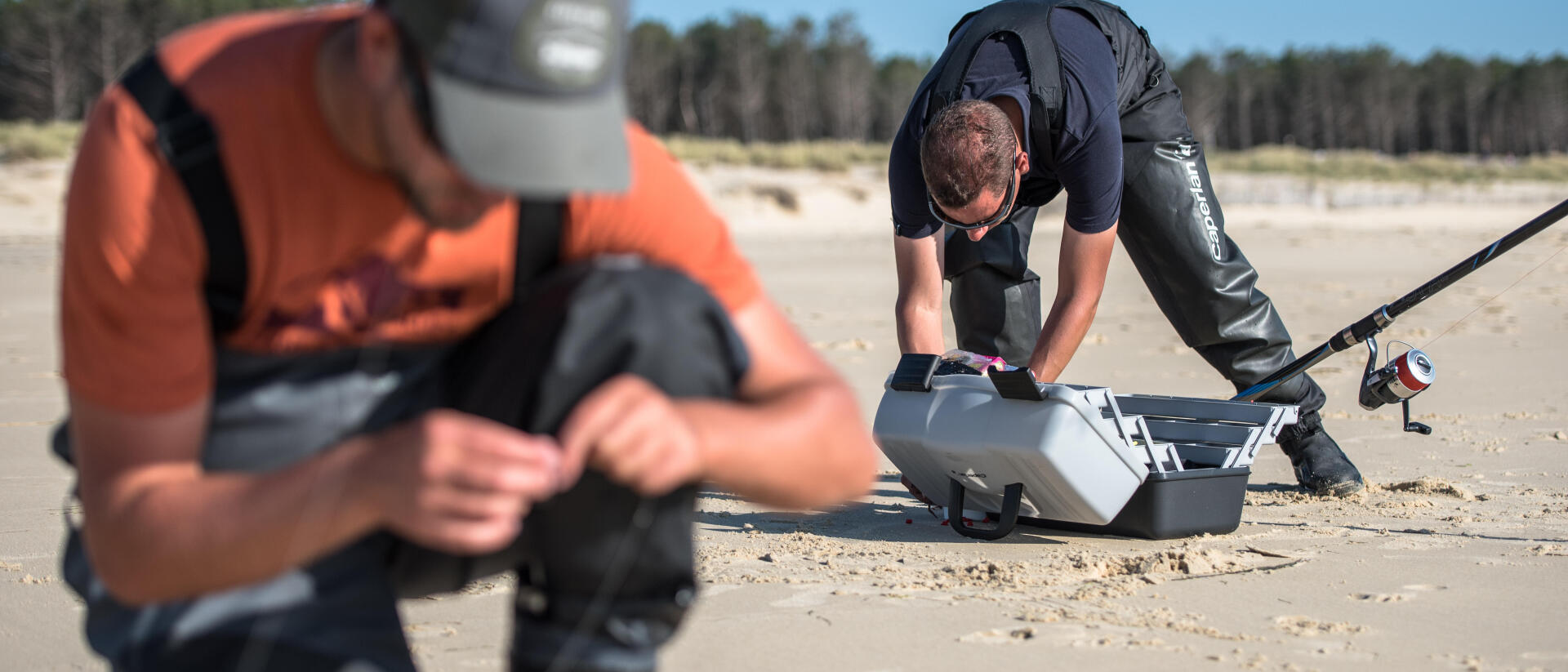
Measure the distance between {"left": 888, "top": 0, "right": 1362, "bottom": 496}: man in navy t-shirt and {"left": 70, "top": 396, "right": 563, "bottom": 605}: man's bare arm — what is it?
2.36 m

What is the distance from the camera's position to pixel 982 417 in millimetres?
2883

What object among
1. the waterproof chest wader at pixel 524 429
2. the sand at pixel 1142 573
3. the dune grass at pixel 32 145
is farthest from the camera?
the dune grass at pixel 32 145

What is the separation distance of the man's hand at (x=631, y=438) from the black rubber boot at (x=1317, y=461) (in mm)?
2866

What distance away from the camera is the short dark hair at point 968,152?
3.34m

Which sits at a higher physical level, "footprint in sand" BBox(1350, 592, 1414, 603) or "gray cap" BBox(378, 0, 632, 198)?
"gray cap" BBox(378, 0, 632, 198)

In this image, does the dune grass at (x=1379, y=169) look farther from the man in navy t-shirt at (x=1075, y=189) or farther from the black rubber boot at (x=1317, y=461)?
the black rubber boot at (x=1317, y=461)

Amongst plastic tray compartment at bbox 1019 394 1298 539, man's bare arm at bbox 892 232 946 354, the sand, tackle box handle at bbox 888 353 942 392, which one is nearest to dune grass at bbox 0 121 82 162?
the sand

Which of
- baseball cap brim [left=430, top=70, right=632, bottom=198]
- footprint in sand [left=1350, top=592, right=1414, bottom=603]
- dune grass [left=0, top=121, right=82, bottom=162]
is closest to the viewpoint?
baseball cap brim [left=430, top=70, right=632, bottom=198]

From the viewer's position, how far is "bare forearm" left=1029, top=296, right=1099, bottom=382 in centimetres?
351

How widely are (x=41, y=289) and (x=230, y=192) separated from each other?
9476 millimetres

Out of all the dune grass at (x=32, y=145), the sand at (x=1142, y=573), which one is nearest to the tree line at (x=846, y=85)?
the dune grass at (x=32, y=145)

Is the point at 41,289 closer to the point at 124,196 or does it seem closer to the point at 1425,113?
the point at 124,196

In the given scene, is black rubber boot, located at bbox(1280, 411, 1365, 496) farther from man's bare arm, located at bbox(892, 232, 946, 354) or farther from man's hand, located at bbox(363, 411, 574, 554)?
man's hand, located at bbox(363, 411, 574, 554)

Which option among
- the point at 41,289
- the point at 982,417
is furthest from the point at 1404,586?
the point at 41,289
